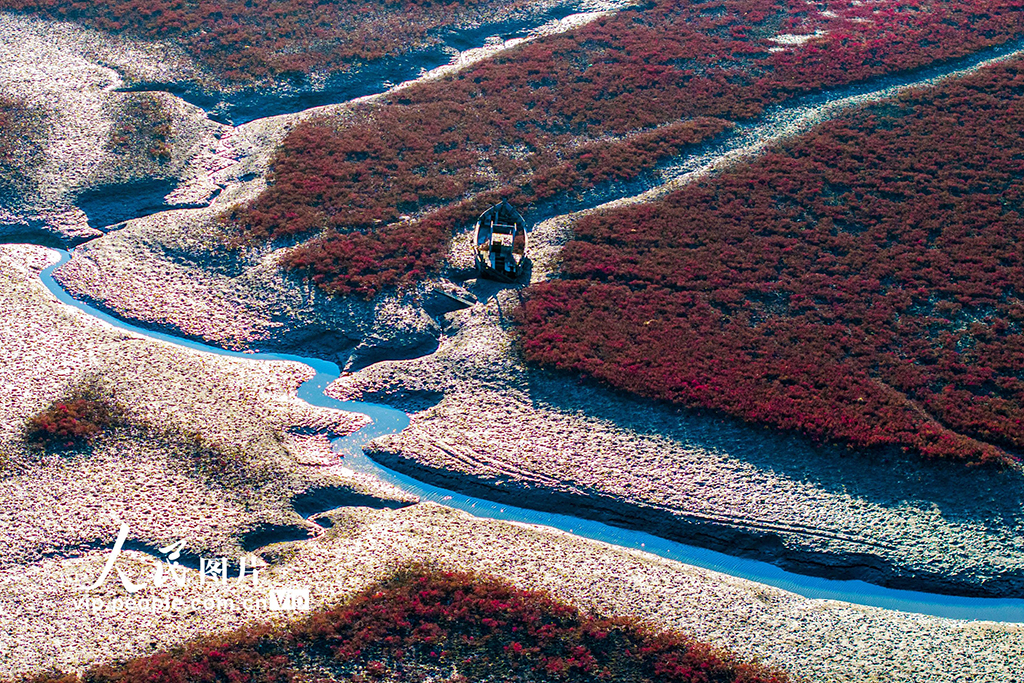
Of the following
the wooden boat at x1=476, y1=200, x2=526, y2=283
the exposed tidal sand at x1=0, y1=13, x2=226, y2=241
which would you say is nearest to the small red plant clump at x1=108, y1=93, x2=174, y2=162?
the exposed tidal sand at x1=0, y1=13, x2=226, y2=241

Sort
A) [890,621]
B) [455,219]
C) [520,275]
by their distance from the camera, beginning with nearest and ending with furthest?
[890,621], [520,275], [455,219]

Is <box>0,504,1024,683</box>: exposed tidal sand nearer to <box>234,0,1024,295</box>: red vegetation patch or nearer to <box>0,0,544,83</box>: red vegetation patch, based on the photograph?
<box>234,0,1024,295</box>: red vegetation patch

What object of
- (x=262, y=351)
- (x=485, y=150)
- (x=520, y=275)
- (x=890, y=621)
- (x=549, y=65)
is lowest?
(x=890, y=621)

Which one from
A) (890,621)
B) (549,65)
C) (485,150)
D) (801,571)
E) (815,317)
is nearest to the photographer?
(890,621)

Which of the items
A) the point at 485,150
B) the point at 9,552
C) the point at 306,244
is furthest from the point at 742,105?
the point at 9,552

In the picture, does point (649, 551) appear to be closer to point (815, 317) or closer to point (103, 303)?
point (815, 317)

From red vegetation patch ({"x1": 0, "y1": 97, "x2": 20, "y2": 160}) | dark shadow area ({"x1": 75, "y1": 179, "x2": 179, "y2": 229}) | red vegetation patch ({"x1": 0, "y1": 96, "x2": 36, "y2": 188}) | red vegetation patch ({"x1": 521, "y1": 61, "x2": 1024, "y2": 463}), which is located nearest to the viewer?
red vegetation patch ({"x1": 521, "y1": 61, "x2": 1024, "y2": 463})

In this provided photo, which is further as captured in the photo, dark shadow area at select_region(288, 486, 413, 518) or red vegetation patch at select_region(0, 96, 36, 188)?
red vegetation patch at select_region(0, 96, 36, 188)

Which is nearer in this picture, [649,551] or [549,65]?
[649,551]
